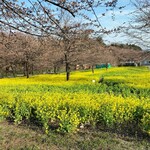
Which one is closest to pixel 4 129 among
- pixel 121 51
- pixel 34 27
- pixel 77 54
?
pixel 34 27

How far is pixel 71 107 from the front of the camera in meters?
6.77

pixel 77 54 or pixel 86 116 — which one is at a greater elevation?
pixel 77 54

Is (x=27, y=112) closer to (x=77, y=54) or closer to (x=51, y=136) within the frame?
(x=51, y=136)

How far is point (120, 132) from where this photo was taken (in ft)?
20.1

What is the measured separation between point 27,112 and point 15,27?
10.2 ft

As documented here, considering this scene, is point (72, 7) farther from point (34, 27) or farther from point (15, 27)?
point (15, 27)

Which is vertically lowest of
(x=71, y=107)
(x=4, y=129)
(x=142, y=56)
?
(x=4, y=129)

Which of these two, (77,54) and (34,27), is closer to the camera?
(34,27)

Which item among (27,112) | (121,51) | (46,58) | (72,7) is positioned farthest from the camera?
(121,51)

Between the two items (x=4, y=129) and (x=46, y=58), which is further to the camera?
(x=46, y=58)

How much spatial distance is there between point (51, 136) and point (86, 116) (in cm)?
94

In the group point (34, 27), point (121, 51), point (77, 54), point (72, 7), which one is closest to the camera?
point (72, 7)

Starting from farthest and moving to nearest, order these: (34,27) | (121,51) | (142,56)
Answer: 1. (121,51)
2. (142,56)
3. (34,27)

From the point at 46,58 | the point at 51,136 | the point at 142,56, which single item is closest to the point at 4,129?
the point at 51,136
